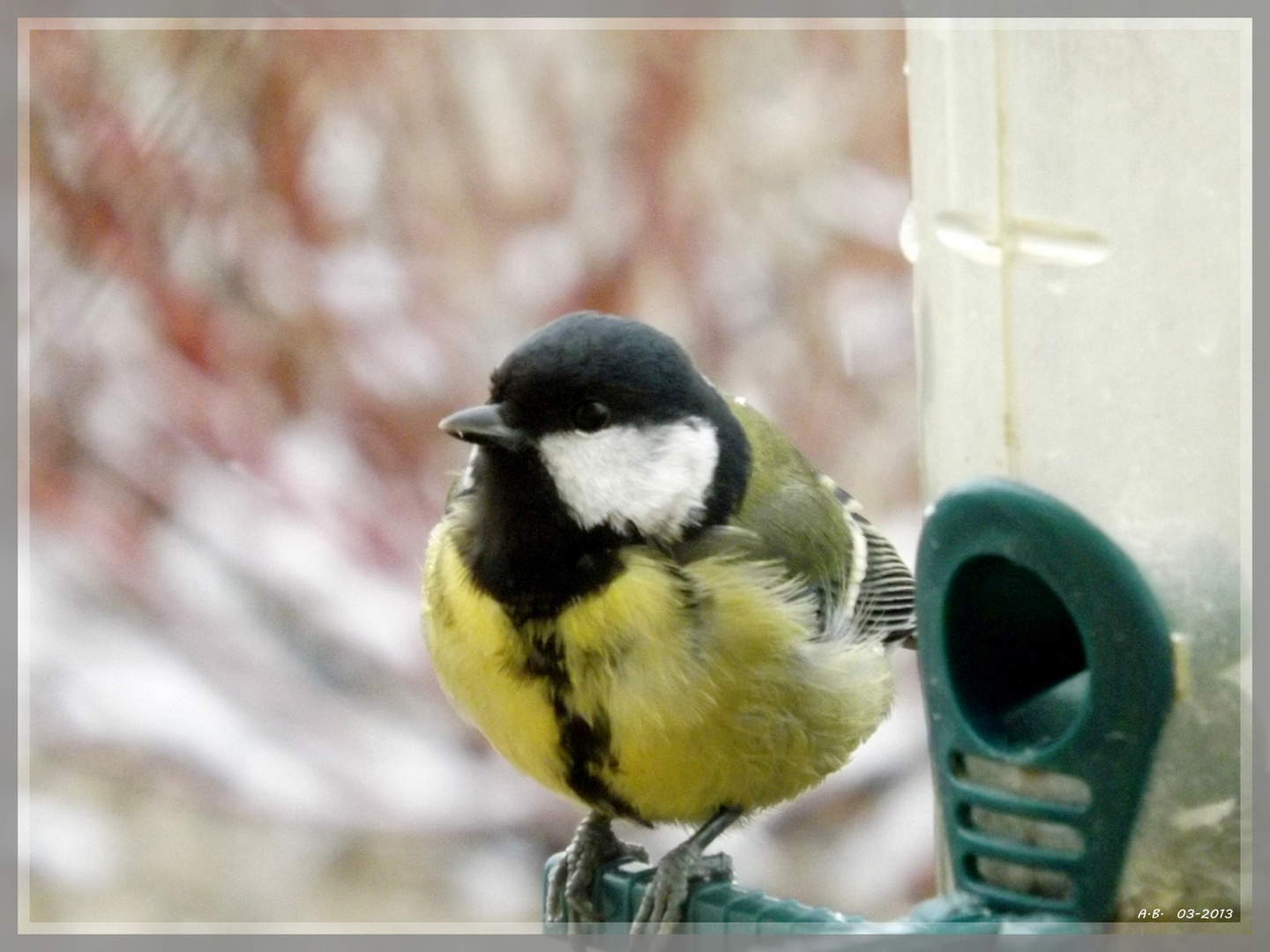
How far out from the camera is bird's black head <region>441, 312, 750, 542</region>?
4.88 feet

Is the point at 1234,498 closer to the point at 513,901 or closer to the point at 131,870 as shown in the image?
the point at 513,901

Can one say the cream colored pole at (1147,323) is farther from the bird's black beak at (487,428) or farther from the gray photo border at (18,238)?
the gray photo border at (18,238)

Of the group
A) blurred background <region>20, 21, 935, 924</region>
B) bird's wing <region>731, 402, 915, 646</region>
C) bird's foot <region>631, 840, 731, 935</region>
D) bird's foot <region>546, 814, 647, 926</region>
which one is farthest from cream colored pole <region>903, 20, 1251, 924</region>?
blurred background <region>20, 21, 935, 924</region>

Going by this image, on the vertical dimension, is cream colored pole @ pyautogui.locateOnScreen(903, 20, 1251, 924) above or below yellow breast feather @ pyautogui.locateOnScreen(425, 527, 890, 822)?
above

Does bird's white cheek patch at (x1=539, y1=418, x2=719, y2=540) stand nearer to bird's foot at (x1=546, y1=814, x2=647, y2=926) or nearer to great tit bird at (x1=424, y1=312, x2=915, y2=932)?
great tit bird at (x1=424, y1=312, x2=915, y2=932)

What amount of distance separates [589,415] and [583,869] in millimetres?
440

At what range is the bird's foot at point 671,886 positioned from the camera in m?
1.57

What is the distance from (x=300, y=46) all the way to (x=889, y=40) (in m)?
0.85

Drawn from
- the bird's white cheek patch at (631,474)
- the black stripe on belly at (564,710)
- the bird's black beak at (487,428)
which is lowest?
the black stripe on belly at (564,710)

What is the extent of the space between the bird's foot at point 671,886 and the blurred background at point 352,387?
2.87 feet

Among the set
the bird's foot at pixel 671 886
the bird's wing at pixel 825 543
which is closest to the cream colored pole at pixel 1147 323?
the bird's wing at pixel 825 543

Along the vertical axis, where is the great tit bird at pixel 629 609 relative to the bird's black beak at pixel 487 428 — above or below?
below

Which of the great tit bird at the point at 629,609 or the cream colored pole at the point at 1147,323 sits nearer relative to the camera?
the cream colored pole at the point at 1147,323

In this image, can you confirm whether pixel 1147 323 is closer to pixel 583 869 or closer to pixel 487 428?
pixel 487 428
